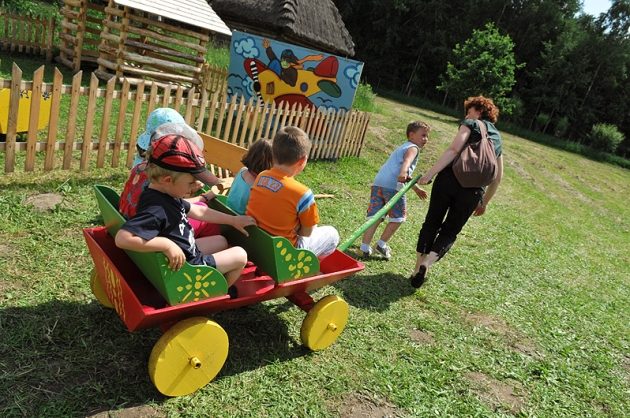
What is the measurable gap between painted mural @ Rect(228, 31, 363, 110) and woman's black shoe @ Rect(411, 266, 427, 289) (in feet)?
20.1

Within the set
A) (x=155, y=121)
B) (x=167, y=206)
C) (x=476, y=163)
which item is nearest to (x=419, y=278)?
(x=476, y=163)

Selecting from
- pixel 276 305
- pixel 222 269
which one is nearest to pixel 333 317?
pixel 276 305

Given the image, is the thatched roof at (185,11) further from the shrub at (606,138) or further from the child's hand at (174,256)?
the shrub at (606,138)

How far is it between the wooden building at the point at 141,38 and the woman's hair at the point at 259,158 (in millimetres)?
7863

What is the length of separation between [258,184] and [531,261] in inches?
217

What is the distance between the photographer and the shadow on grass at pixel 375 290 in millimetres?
4270

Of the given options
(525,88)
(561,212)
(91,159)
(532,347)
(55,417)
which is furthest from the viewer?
(525,88)

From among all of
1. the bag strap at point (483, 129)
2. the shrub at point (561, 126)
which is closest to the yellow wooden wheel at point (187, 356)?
the bag strap at point (483, 129)

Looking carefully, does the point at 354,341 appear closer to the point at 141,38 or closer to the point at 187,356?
the point at 187,356

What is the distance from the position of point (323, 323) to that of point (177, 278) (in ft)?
4.01

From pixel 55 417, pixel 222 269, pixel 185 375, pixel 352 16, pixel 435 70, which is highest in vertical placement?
pixel 352 16

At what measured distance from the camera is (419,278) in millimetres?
4637

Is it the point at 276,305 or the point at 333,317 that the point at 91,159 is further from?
the point at 333,317

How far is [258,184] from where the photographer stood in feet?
9.71
